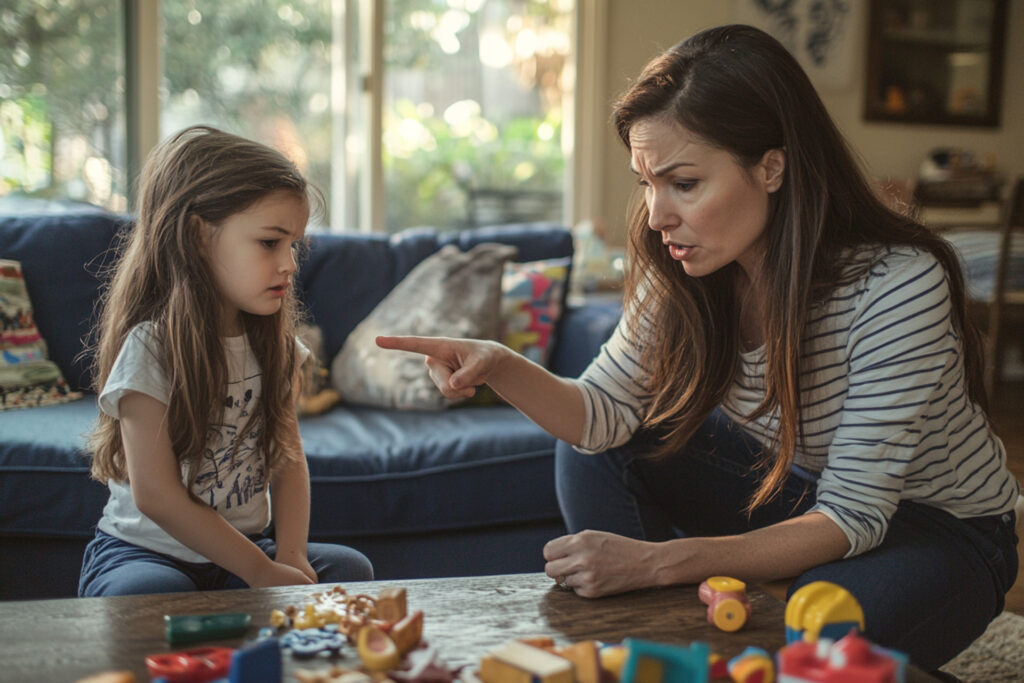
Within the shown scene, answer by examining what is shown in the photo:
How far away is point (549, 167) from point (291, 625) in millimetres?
3510

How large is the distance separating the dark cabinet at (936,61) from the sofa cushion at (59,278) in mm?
3916

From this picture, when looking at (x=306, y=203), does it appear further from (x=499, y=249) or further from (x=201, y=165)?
(x=499, y=249)

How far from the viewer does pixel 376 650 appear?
32.0 inches

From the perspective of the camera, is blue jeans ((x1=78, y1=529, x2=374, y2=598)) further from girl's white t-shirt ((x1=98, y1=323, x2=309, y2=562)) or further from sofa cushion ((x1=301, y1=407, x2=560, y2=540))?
sofa cushion ((x1=301, y1=407, x2=560, y2=540))

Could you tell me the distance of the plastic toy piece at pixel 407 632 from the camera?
825 mm

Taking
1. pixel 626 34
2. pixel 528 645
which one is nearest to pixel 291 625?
pixel 528 645

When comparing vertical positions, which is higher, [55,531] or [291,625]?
[291,625]

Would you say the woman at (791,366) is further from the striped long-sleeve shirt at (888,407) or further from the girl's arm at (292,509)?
the girl's arm at (292,509)

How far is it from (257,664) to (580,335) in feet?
5.36

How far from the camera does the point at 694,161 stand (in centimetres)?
119

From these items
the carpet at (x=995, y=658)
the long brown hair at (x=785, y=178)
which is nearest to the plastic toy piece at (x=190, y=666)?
the long brown hair at (x=785, y=178)

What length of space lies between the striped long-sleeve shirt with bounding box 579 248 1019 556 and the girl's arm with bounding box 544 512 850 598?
0.04 metres

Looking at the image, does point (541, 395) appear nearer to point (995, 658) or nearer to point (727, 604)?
point (727, 604)

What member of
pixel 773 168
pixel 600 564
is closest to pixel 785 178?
pixel 773 168
